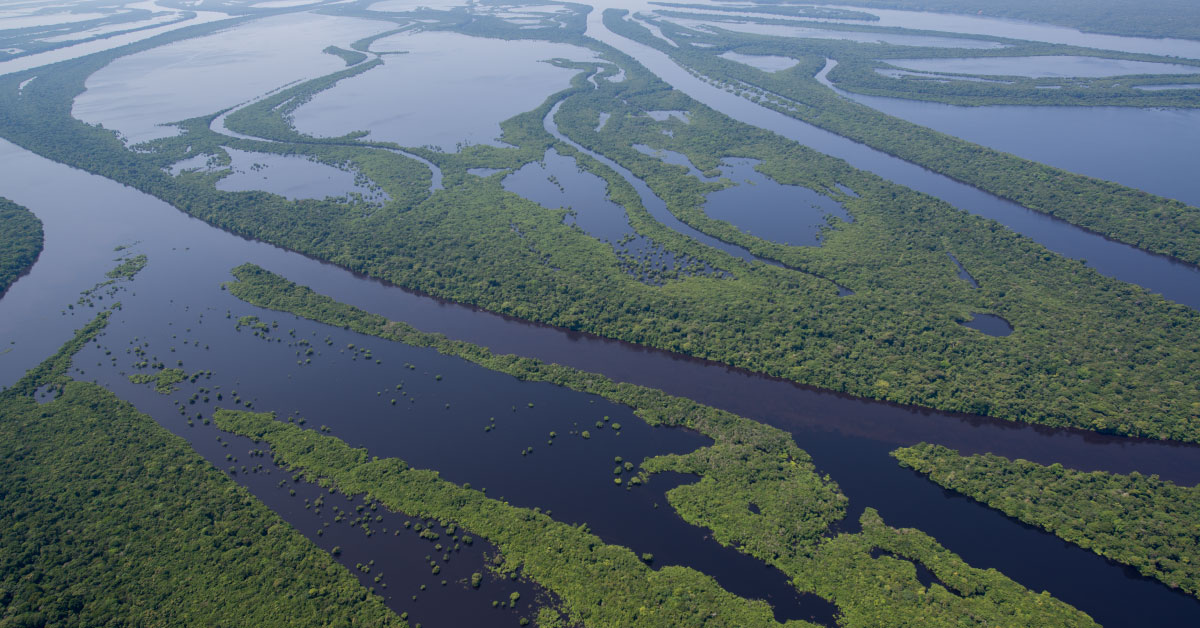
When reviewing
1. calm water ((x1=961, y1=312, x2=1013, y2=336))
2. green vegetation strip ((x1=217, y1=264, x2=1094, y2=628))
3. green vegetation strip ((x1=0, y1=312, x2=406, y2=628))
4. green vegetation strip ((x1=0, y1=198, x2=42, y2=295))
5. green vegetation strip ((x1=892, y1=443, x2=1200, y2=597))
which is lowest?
green vegetation strip ((x1=0, y1=312, x2=406, y2=628))

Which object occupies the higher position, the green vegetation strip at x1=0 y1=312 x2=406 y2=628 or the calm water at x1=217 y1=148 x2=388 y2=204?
the calm water at x1=217 y1=148 x2=388 y2=204

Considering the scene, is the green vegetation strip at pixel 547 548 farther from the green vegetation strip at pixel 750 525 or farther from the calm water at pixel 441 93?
the calm water at pixel 441 93

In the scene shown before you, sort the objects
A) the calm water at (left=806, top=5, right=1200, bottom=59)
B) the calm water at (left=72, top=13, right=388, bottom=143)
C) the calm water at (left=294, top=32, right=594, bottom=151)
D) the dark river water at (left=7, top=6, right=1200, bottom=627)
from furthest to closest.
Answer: the calm water at (left=806, top=5, right=1200, bottom=59)
the calm water at (left=72, top=13, right=388, bottom=143)
the calm water at (left=294, top=32, right=594, bottom=151)
the dark river water at (left=7, top=6, right=1200, bottom=627)

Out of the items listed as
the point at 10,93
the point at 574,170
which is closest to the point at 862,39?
the point at 574,170

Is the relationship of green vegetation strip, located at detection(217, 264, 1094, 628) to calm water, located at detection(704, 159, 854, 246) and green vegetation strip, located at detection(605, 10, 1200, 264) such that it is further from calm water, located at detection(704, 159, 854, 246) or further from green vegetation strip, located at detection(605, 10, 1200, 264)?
green vegetation strip, located at detection(605, 10, 1200, 264)

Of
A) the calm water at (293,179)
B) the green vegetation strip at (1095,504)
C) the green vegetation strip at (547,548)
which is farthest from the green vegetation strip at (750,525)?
the calm water at (293,179)

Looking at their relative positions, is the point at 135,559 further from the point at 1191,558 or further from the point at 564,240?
the point at 1191,558

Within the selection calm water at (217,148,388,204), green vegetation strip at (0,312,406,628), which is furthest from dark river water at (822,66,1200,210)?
green vegetation strip at (0,312,406,628)

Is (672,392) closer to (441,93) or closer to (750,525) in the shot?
(750,525)
